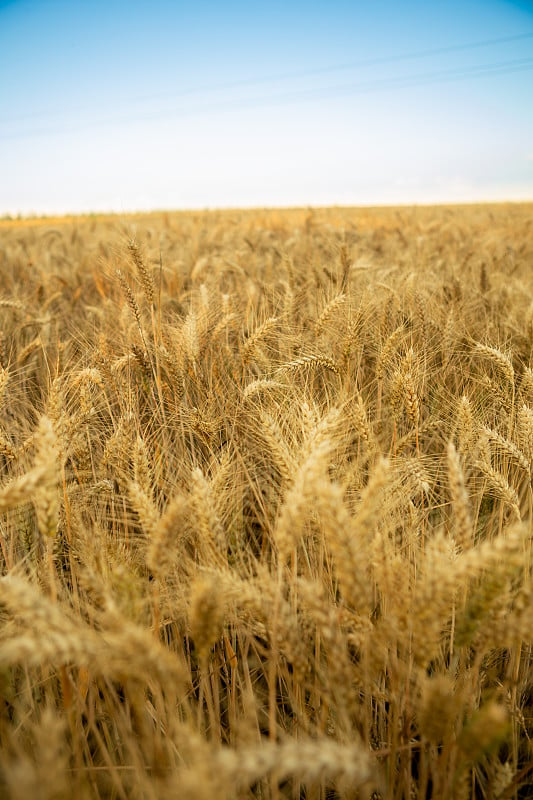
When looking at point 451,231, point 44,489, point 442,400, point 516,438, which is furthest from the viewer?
point 451,231

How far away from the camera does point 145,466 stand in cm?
107

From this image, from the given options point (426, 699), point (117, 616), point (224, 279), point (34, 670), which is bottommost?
point (34, 670)

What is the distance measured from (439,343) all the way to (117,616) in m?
1.89

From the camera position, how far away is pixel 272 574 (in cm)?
105

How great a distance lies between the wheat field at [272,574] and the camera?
0.61m

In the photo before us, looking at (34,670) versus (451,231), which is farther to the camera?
(451,231)

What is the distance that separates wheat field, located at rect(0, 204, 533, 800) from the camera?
0.61 meters

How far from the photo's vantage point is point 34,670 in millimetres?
980


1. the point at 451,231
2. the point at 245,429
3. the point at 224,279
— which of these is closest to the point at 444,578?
the point at 245,429

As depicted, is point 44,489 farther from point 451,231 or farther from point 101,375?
point 451,231

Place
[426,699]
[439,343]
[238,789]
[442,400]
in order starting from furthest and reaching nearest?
Answer: [439,343] < [442,400] < [238,789] < [426,699]

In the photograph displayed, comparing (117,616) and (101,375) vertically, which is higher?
(101,375)

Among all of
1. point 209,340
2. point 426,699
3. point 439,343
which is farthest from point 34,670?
point 439,343

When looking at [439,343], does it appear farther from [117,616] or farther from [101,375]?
[117,616]
